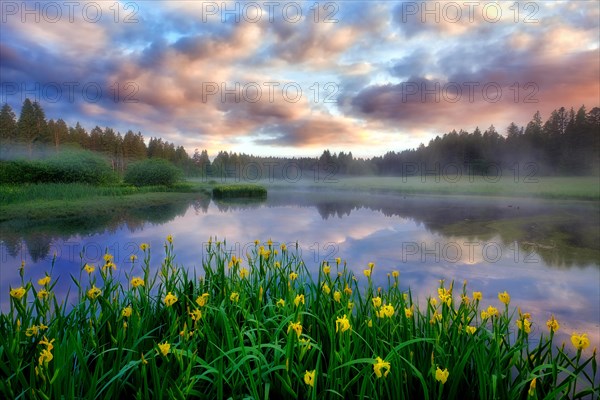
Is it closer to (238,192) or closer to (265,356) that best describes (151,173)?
(238,192)

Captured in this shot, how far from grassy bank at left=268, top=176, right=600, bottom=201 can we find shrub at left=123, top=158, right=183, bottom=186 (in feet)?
69.1

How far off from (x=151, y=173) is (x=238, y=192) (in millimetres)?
9379

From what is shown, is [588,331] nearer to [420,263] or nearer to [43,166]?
[420,263]

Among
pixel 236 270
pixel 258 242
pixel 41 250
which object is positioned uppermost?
pixel 258 242

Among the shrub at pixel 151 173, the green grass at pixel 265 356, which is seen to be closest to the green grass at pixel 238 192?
the shrub at pixel 151 173

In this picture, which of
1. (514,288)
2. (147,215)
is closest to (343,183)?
(147,215)

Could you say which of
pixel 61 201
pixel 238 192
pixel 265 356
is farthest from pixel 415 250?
pixel 238 192

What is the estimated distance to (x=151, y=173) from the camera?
2936 centimetres

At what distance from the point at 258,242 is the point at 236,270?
68 cm

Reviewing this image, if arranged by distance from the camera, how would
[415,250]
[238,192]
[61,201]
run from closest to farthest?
1. [415,250]
2. [61,201]
3. [238,192]

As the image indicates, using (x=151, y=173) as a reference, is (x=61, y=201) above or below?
below

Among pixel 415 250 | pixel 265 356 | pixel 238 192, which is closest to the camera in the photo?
pixel 265 356

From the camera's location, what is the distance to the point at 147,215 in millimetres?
17625

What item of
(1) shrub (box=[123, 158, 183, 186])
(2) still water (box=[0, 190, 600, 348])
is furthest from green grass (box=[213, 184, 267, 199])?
(2) still water (box=[0, 190, 600, 348])
